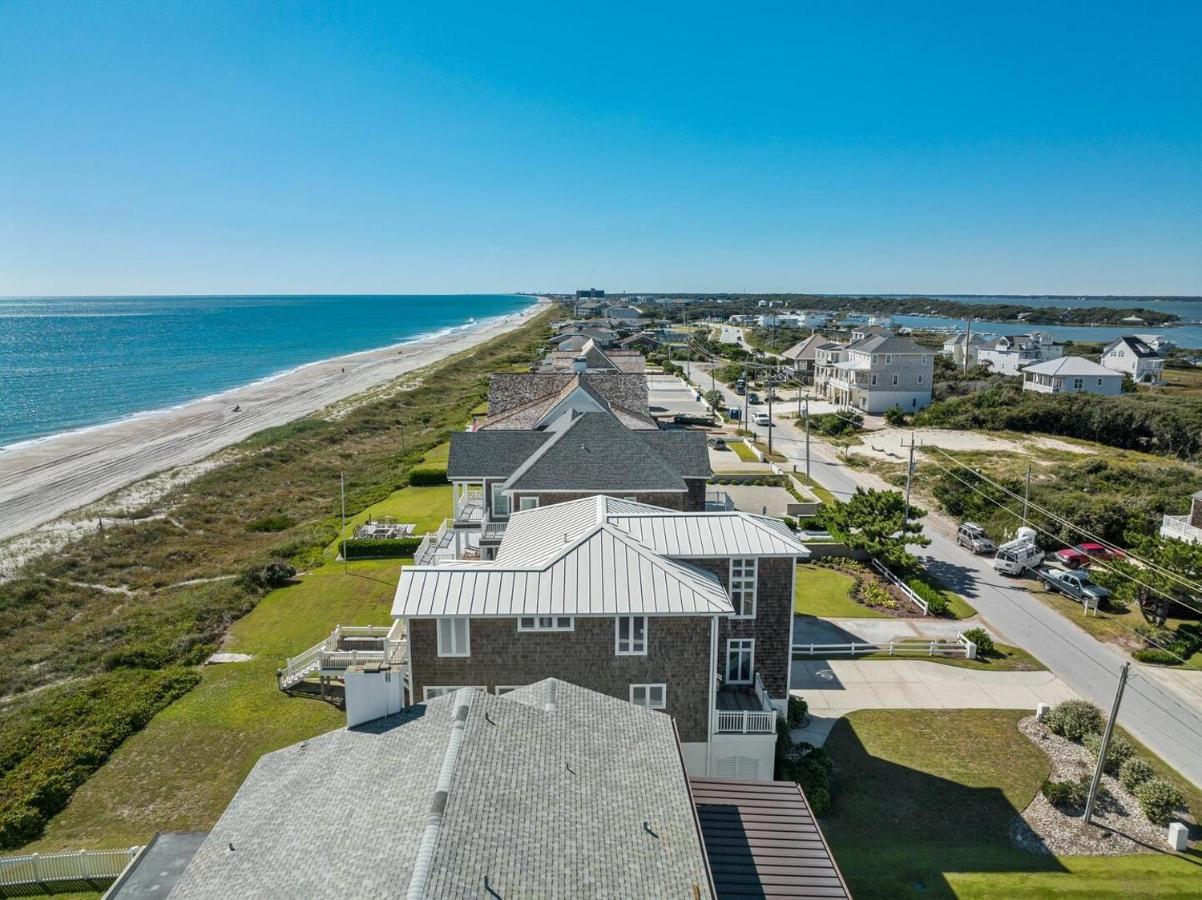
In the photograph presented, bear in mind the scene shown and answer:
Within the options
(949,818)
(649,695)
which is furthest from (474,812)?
(949,818)

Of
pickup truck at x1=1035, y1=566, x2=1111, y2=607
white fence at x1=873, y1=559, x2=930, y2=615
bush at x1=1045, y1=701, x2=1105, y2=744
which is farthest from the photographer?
pickup truck at x1=1035, y1=566, x2=1111, y2=607

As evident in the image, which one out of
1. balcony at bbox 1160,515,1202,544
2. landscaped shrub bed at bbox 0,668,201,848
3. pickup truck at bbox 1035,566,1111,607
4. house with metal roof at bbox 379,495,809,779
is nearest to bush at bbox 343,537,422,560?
landscaped shrub bed at bbox 0,668,201,848

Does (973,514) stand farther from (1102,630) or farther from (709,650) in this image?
(709,650)

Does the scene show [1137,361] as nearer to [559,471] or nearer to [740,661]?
[559,471]

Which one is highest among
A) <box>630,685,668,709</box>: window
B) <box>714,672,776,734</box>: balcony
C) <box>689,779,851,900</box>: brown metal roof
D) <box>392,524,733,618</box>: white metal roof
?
<box>392,524,733,618</box>: white metal roof

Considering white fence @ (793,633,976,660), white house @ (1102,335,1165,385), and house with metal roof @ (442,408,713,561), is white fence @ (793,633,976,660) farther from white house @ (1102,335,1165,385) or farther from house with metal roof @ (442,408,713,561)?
white house @ (1102,335,1165,385)

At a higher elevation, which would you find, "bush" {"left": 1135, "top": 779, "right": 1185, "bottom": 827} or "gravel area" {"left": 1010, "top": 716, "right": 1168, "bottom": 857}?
"bush" {"left": 1135, "top": 779, "right": 1185, "bottom": 827}

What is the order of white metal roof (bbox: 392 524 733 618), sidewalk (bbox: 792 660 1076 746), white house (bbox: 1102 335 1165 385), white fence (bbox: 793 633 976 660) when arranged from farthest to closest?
1. white house (bbox: 1102 335 1165 385)
2. white fence (bbox: 793 633 976 660)
3. sidewalk (bbox: 792 660 1076 746)
4. white metal roof (bbox: 392 524 733 618)

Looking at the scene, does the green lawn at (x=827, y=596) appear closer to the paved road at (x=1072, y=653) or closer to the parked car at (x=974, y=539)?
the paved road at (x=1072, y=653)
